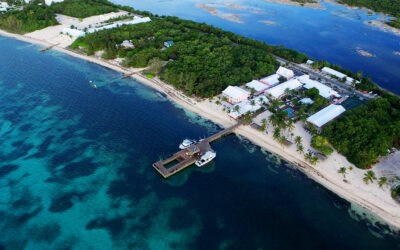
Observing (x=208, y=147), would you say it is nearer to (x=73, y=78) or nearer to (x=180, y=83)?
(x=180, y=83)

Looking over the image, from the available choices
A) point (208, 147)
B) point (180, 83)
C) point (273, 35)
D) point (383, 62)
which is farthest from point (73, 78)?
point (383, 62)

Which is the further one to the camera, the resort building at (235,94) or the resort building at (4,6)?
the resort building at (4,6)

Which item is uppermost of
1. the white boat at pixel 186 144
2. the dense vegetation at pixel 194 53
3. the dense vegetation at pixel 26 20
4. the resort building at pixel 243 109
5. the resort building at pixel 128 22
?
the dense vegetation at pixel 26 20

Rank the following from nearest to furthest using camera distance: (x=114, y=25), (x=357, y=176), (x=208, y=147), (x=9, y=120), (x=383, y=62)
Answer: (x=357, y=176), (x=208, y=147), (x=9, y=120), (x=383, y=62), (x=114, y=25)

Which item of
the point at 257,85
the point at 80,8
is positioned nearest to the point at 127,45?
the point at 257,85

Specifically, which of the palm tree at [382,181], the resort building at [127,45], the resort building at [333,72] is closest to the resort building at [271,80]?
the resort building at [333,72]

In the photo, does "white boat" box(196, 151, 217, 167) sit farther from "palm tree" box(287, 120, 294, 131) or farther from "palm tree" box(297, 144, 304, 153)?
"palm tree" box(287, 120, 294, 131)

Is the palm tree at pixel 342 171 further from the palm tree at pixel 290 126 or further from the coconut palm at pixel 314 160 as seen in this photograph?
the palm tree at pixel 290 126
